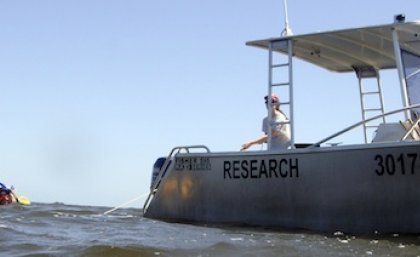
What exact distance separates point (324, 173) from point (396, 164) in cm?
91

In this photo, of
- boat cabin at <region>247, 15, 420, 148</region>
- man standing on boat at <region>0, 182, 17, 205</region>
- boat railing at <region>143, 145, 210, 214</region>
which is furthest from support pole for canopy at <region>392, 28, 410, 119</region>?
man standing on boat at <region>0, 182, 17, 205</region>

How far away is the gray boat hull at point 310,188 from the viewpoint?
7.05 m

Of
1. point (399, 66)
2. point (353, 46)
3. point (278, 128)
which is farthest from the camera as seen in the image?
point (353, 46)

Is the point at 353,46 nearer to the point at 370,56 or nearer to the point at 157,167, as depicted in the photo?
the point at 370,56

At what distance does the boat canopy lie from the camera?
8273 millimetres

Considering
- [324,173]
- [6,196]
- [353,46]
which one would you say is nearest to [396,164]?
[324,173]

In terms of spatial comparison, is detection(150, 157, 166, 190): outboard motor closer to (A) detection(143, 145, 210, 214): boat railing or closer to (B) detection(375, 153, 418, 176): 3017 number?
(A) detection(143, 145, 210, 214): boat railing

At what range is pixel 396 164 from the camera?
7039 mm

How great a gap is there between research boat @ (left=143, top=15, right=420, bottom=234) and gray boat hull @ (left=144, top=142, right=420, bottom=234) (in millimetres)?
12

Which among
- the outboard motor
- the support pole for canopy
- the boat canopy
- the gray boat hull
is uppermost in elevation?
the boat canopy

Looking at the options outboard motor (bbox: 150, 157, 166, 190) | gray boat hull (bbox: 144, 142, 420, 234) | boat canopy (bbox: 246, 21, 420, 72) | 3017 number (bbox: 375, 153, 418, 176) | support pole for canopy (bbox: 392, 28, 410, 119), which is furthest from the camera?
outboard motor (bbox: 150, 157, 166, 190)

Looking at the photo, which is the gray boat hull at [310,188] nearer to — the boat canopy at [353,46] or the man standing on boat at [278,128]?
the man standing on boat at [278,128]

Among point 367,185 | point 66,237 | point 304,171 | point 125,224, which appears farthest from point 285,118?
point 66,237

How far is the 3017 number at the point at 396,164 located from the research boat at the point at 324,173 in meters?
0.01
